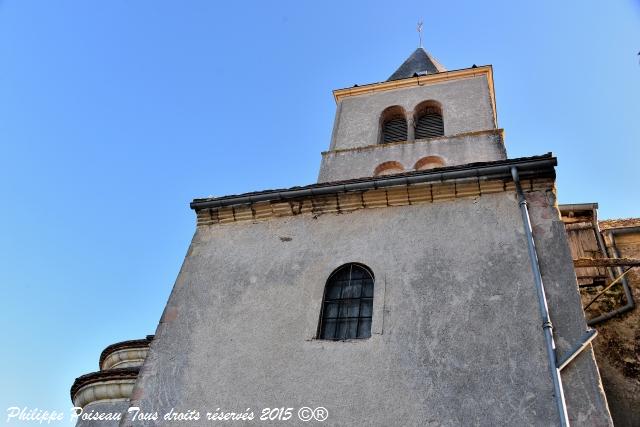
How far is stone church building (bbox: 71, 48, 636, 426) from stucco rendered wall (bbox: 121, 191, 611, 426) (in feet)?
0.05

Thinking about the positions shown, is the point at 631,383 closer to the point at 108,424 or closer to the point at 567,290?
the point at 567,290

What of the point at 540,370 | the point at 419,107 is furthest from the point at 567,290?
the point at 419,107

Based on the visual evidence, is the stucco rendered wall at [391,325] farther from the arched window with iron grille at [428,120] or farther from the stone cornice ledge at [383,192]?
the arched window with iron grille at [428,120]

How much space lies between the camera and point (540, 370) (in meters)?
5.54

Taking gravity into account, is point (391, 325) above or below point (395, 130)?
below

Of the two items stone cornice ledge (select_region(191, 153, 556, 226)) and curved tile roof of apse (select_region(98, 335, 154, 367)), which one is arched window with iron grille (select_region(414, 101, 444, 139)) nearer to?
stone cornice ledge (select_region(191, 153, 556, 226))

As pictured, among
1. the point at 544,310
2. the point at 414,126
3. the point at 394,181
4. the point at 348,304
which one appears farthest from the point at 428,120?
the point at 544,310

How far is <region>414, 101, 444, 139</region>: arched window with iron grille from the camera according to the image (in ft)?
39.5

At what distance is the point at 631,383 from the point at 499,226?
124 inches

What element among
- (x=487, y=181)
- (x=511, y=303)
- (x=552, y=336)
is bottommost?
(x=552, y=336)

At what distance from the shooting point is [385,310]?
6609 millimetres

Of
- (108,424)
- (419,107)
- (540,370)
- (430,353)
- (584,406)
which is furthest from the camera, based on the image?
(419,107)

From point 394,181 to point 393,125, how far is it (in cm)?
517

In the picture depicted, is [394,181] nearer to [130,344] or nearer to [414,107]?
[414,107]
